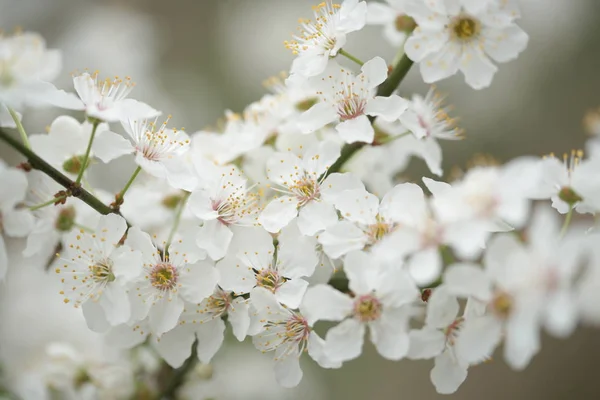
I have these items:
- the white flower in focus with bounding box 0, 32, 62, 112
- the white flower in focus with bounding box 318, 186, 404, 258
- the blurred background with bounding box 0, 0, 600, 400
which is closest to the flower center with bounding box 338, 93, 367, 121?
the white flower in focus with bounding box 318, 186, 404, 258

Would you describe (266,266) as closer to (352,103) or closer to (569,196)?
(352,103)

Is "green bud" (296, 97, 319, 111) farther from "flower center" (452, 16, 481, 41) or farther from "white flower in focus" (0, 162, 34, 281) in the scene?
"white flower in focus" (0, 162, 34, 281)

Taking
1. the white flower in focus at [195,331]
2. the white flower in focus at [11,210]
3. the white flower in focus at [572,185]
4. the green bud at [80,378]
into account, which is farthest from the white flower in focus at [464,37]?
the green bud at [80,378]

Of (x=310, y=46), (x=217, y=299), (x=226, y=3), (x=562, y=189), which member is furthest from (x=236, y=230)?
(x=226, y=3)

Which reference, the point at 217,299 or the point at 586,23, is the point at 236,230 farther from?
the point at 586,23

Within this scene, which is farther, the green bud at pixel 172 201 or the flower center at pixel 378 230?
the green bud at pixel 172 201

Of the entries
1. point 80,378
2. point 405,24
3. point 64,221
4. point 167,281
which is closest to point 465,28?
point 405,24

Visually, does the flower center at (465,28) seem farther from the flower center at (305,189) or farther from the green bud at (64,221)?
the green bud at (64,221)
